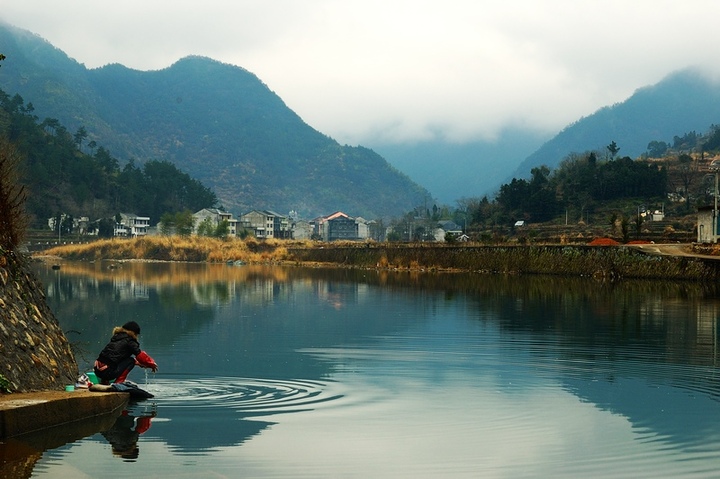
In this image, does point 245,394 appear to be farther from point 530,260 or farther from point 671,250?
point 530,260

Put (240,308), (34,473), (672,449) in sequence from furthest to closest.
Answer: (240,308), (672,449), (34,473)

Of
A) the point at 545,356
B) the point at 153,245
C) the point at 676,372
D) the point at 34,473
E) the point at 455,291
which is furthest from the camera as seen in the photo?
the point at 153,245

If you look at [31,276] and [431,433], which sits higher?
[31,276]

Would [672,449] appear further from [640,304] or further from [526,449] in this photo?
[640,304]

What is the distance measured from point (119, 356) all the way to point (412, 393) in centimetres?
611

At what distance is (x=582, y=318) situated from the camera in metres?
37.7

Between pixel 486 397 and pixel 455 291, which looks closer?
pixel 486 397

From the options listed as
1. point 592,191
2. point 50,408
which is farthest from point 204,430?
point 592,191

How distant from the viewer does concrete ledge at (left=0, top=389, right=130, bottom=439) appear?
47.8 ft

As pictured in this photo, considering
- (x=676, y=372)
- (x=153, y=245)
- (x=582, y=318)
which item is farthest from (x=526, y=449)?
(x=153, y=245)

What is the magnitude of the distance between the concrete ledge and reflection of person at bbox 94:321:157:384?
1.98 ft

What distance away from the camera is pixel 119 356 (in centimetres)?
1806

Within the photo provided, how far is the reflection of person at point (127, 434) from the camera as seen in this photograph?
1462 centimetres

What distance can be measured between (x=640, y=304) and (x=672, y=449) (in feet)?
99.2
